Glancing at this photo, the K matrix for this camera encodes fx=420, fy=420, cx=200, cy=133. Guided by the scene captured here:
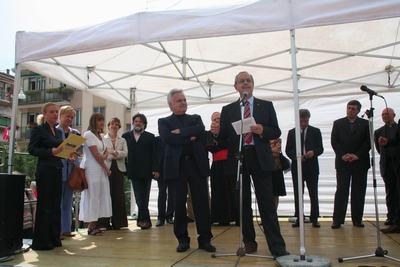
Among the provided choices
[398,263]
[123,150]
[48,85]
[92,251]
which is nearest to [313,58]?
[123,150]

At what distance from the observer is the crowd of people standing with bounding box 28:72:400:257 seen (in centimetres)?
405

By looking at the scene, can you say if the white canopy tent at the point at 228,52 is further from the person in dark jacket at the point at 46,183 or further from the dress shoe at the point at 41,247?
the dress shoe at the point at 41,247

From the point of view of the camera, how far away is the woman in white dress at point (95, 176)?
559cm

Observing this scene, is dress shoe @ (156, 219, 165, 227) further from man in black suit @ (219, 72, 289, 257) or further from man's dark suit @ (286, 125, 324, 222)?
man in black suit @ (219, 72, 289, 257)

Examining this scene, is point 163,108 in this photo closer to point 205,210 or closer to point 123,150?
point 123,150

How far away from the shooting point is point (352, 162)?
615cm

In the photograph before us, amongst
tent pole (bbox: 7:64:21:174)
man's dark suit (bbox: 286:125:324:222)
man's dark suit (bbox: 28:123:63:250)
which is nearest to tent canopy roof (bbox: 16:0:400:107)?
tent pole (bbox: 7:64:21:174)

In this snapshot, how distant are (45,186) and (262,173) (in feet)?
7.69

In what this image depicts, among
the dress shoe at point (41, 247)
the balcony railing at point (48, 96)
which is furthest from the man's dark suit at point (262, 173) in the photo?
the balcony railing at point (48, 96)

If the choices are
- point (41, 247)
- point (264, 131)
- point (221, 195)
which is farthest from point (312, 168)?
point (41, 247)

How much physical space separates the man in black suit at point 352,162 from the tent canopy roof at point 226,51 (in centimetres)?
102

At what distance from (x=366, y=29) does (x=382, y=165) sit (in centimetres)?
209

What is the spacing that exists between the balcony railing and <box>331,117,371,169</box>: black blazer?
101 feet

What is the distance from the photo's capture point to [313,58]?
6.82 metres
